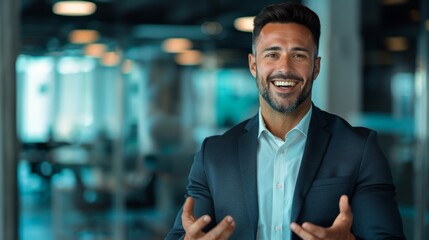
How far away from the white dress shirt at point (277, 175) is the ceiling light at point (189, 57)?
6.37 metres

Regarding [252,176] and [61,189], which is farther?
[61,189]

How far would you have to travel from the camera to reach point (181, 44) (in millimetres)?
8016

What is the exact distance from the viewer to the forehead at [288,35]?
1614 millimetres

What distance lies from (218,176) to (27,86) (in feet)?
21.3

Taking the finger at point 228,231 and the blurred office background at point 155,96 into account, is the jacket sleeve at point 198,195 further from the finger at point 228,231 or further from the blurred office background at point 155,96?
the blurred office background at point 155,96

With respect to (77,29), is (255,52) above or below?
below

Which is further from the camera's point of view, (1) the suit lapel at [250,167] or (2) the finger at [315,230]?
(1) the suit lapel at [250,167]

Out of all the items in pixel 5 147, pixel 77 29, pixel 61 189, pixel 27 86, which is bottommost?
pixel 61 189

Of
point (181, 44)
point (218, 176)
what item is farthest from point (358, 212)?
point (181, 44)

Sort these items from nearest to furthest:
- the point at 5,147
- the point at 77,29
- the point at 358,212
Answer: the point at 358,212
the point at 5,147
the point at 77,29

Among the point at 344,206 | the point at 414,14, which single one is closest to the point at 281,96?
the point at 344,206

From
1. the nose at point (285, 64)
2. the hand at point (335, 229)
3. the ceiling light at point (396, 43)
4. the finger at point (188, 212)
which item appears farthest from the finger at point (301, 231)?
the ceiling light at point (396, 43)

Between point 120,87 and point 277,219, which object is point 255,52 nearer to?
point 277,219

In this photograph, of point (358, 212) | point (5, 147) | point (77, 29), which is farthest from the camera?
point (77, 29)
